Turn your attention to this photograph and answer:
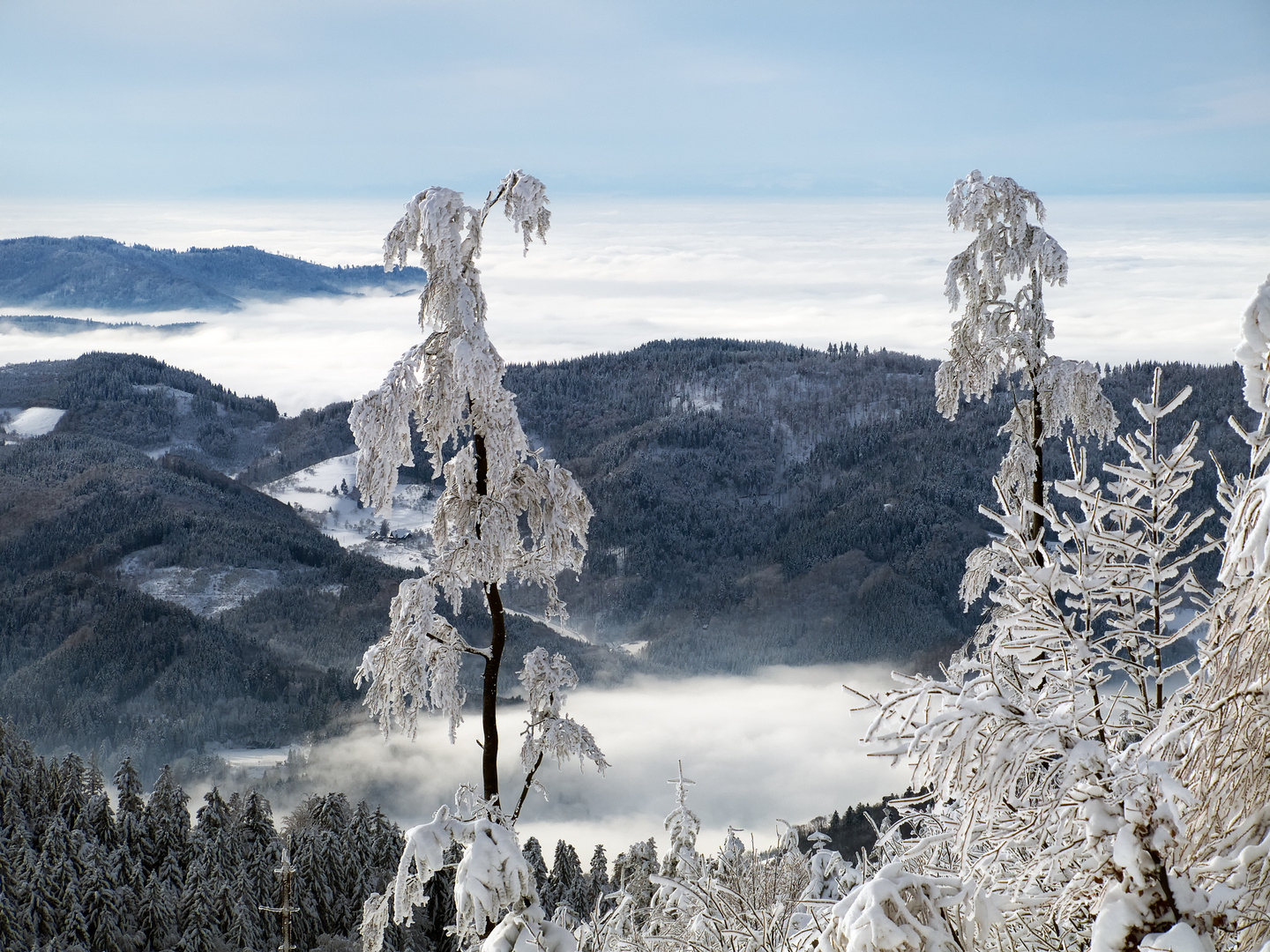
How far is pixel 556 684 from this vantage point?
827 centimetres

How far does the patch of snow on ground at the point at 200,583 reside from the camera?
149 m

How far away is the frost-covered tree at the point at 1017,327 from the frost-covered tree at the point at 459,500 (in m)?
4.55

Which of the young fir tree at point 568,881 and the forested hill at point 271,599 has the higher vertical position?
the young fir tree at point 568,881

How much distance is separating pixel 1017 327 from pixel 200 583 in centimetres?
16203

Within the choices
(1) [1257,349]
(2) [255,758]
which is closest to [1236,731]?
(1) [1257,349]

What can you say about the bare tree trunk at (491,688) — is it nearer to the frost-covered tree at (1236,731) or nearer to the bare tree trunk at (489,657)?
the bare tree trunk at (489,657)

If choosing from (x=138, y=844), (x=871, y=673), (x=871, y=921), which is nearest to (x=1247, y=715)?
(x=871, y=921)

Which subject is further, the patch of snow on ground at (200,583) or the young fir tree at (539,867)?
the patch of snow on ground at (200,583)

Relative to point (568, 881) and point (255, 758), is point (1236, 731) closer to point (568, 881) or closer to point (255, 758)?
point (568, 881)

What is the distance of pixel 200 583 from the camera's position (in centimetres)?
15388

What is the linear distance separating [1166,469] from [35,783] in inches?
1940

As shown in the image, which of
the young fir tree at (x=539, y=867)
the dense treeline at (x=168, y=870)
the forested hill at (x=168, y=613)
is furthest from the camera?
the forested hill at (x=168, y=613)

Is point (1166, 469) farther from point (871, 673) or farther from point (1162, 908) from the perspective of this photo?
point (871, 673)

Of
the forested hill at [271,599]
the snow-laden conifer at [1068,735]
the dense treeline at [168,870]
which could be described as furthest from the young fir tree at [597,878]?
the forested hill at [271,599]
